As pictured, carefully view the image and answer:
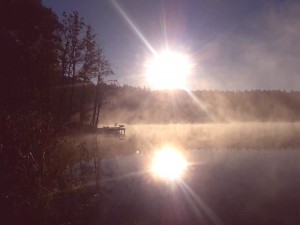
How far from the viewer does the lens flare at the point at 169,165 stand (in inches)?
733

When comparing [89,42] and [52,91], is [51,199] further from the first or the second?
[89,42]

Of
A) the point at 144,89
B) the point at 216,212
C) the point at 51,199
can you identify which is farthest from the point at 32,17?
the point at 144,89

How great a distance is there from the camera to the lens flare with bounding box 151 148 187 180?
61.1ft

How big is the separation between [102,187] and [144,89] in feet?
607

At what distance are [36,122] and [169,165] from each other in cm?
965

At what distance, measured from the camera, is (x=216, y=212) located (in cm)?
1177

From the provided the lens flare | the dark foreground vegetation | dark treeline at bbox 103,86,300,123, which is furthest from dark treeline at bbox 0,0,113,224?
dark treeline at bbox 103,86,300,123

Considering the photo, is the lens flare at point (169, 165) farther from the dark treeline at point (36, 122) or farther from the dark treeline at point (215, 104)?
the dark treeline at point (215, 104)

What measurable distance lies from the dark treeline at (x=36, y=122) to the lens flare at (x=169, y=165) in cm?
416

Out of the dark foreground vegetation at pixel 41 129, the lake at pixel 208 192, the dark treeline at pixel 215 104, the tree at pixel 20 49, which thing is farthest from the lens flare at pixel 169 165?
the dark treeline at pixel 215 104

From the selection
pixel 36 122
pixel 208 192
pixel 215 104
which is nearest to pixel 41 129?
pixel 36 122

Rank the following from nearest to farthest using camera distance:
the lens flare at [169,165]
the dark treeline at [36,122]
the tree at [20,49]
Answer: the dark treeline at [36,122] → the lens flare at [169,165] → the tree at [20,49]

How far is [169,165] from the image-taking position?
2164cm

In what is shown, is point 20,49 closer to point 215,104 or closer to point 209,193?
point 209,193
